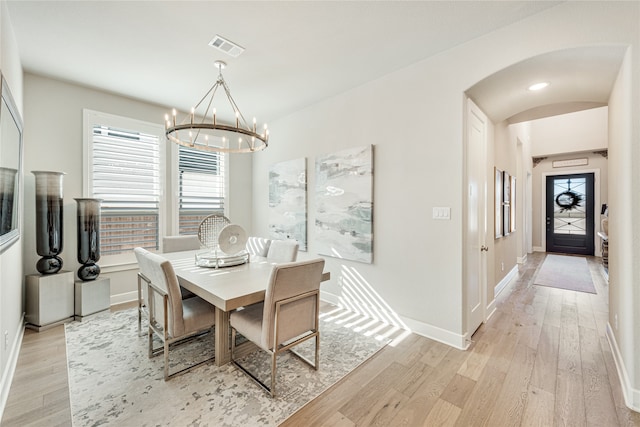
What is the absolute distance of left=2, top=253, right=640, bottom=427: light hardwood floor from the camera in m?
1.73

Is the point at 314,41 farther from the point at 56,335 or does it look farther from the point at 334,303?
the point at 56,335

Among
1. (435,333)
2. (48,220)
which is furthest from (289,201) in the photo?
(48,220)

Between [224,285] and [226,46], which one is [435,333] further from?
[226,46]

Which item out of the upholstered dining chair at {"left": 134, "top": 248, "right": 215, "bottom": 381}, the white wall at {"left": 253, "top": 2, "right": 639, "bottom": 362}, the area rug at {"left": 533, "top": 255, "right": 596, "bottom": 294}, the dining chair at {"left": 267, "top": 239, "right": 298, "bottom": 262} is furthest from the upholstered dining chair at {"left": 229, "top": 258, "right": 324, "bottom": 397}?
the area rug at {"left": 533, "top": 255, "right": 596, "bottom": 294}

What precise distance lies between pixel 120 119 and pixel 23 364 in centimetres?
294

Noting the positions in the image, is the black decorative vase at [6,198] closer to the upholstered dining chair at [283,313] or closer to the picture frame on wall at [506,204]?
the upholstered dining chair at [283,313]

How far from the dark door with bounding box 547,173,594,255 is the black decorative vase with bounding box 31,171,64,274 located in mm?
10540

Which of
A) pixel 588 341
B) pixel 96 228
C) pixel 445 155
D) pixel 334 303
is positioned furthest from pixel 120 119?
pixel 588 341

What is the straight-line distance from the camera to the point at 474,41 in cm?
245

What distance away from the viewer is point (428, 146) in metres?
2.78

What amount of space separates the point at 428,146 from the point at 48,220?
4086 millimetres

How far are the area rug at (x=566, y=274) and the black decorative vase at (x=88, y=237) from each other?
259 inches

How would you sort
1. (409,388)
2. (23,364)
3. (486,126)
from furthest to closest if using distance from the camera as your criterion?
(486,126)
(23,364)
(409,388)

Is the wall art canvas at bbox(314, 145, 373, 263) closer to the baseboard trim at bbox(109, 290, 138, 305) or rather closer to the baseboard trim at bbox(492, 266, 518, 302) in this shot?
the baseboard trim at bbox(492, 266, 518, 302)
